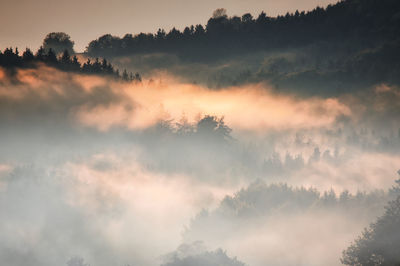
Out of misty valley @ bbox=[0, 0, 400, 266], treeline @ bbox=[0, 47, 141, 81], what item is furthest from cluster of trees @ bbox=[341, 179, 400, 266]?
treeline @ bbox=[0, 47, 141, 81]

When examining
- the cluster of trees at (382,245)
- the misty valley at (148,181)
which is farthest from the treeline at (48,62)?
the cluster of trees at (382,245)

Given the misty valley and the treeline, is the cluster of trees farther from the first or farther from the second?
the treeline

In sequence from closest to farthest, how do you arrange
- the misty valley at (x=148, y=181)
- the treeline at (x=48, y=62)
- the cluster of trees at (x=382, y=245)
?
the cluster of trees at (x=382, y=245) → the misty valley at (x=148, y=181) → the treeline at (x=48, y=62)

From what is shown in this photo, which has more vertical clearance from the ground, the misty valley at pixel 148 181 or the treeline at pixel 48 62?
the treeline at pixel 48 62

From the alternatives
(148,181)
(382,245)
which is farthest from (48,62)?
(382,245)

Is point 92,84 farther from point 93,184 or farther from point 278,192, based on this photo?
point 278,192

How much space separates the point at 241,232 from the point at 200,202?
115 ft

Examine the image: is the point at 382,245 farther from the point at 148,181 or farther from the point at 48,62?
the point at 48,62

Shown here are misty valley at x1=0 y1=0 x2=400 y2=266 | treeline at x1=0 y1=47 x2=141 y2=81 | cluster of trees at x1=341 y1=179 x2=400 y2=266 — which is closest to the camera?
cluster of trees at x1=341 y1=179 x2=400 y2=266

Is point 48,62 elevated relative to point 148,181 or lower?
elevated

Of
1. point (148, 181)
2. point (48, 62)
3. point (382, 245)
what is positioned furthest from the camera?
point (48, 62)

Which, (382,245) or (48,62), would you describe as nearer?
(382,245)

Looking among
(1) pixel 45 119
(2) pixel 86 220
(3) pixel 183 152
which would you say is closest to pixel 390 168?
(3) pixel 183 152

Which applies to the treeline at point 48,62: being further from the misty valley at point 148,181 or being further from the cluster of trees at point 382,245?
the cluster of trees at point 382,245
